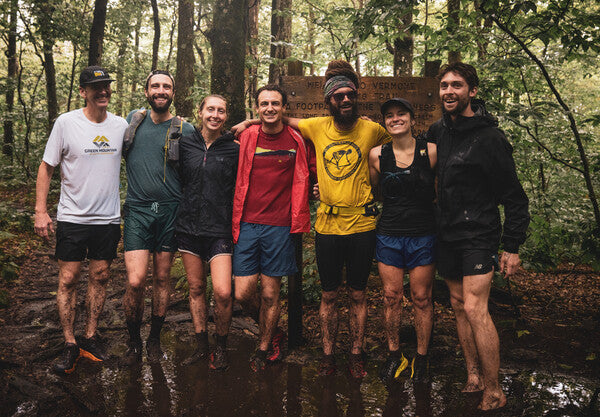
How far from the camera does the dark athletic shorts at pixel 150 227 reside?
4.44 metres

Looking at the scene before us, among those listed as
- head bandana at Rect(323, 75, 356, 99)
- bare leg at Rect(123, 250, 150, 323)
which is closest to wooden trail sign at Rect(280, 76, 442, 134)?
head bandana at Rect(323, 75, 356, 99)

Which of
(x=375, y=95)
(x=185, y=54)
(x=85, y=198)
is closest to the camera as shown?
(x=85, y=198)

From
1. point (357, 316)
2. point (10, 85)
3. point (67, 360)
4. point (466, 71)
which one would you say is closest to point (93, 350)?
point (67, 360)

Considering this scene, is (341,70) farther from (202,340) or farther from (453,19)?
(202,340)

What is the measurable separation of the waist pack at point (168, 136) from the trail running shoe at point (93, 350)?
7.01 feet

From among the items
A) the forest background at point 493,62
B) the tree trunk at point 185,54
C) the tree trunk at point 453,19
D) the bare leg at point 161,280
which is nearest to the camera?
the bare leg at point 161,280

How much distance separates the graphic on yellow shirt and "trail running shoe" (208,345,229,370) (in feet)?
7.21

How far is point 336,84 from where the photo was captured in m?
4.20

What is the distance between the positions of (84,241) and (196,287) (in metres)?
1.30

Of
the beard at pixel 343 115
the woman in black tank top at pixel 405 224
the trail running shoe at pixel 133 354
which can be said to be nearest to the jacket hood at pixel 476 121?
the woman in black tank top at pixel 405 224

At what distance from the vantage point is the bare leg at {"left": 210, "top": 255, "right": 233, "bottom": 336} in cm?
432

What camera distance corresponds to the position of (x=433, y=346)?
4965mm

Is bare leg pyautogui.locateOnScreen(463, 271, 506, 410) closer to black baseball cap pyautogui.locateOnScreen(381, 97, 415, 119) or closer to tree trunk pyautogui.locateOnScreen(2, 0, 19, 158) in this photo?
black baseball cap pyautogui.locateOnScreen(381, 97, 415, 119)

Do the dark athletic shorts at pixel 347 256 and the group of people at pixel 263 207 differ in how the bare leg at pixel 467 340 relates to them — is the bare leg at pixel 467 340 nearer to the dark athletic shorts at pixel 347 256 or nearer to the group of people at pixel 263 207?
the group of people at pixel 263 207
